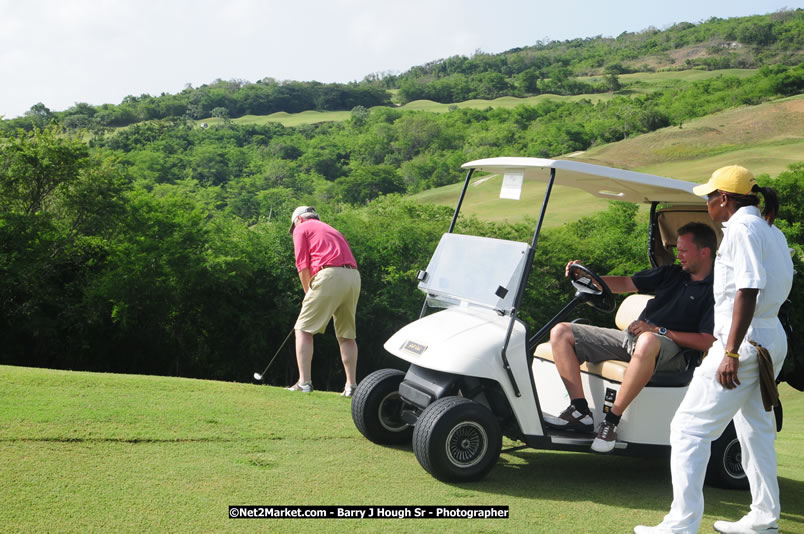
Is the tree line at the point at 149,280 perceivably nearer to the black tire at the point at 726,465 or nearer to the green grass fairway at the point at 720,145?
the black tire at the point at 726,465

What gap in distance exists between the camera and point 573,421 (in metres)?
5.43

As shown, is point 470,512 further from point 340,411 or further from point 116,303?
point 116,303

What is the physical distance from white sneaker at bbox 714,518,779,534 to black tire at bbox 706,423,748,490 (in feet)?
3.72

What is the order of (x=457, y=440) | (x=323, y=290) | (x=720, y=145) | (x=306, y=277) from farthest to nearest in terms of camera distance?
(x=720, y=145), (x=306, y=277), (x=323, y=290), (x=457, y=440)

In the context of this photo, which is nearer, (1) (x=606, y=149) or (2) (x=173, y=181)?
(1) (x=606, y=149)

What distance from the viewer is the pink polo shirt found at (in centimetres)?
764

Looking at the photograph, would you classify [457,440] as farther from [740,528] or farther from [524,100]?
[524,100]

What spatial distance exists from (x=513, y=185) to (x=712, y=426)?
2.37m

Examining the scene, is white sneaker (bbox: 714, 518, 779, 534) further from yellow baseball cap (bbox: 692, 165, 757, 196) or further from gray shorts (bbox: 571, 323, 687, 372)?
yellow baseball cap (bbox: 692, 165, 757, 196)

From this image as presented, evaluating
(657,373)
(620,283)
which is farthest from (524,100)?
(657,373)

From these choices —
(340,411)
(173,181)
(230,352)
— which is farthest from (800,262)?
(173,181)

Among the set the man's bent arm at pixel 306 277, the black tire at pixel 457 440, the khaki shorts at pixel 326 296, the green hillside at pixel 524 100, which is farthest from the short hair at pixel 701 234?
the green hillside at pixel 524 100

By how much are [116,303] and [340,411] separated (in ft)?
63.2

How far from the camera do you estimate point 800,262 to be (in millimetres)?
36812
